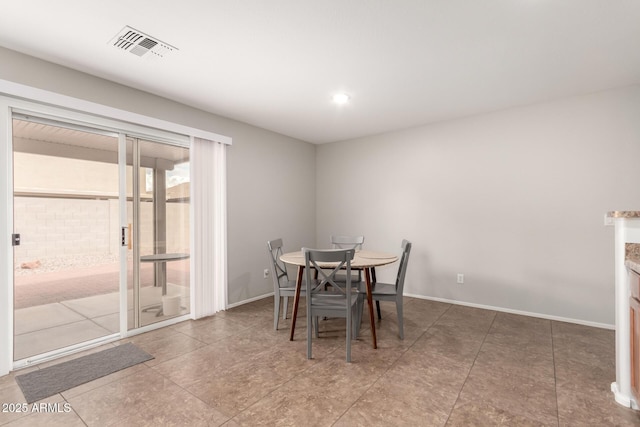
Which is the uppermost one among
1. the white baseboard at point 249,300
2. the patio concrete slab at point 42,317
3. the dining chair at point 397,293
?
the dining chair at point 397,293

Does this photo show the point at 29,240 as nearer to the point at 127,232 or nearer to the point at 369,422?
the point at 127,232

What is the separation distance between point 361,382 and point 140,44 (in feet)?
10.1

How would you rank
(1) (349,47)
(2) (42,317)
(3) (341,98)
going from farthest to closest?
(3) (341,98)
(2) (42,317)
(1) (349,47)

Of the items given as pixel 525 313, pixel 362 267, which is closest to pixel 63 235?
pixel 362 267

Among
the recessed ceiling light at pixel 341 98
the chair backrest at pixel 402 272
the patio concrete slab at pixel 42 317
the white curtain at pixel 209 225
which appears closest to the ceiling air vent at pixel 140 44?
the white curtain at pixel 209 225

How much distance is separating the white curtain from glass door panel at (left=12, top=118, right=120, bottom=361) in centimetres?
83

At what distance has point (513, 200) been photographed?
12.3 feet

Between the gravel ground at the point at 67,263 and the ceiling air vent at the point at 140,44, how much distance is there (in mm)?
1976

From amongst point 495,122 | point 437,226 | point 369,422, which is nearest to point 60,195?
point 369,422

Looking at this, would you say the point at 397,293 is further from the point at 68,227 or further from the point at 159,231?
the point at 68,227

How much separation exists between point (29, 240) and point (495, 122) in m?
5.14

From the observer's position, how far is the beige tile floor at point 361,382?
1.86 meters

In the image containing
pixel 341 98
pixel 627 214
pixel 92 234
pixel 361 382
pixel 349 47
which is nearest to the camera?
pixel 627 214

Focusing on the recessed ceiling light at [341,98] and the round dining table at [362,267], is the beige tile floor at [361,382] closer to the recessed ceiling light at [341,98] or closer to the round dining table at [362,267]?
the round dining table at [362,267]
